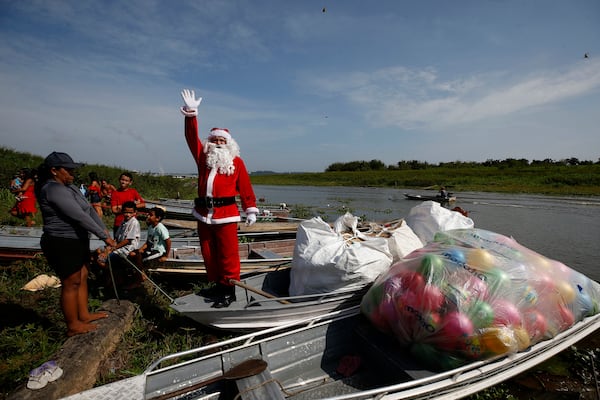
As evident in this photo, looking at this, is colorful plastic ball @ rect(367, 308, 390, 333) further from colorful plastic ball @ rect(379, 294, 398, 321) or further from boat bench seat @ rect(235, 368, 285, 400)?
boat bench seat @ rect(235, 368, 285, 400)

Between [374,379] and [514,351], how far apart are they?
1.28 meters

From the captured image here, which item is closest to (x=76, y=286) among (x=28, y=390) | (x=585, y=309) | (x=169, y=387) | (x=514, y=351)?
(x=28, y=390)

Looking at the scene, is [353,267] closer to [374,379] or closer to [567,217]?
[374,379]

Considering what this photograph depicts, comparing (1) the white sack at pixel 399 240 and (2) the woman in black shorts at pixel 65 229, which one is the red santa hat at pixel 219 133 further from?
Result: (1) the white sack at pixel 399 240

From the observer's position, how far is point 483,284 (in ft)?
8.88

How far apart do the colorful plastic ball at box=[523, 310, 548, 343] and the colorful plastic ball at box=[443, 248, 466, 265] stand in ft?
2.30

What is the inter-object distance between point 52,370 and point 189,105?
2.76 meters

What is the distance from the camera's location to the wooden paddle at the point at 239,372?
92.0 inches

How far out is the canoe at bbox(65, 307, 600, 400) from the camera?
2350 millimetres

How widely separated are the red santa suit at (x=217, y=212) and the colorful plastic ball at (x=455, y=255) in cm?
229

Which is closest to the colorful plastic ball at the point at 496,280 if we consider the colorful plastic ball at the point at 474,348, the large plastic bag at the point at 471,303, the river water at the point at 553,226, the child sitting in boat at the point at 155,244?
the large plastic bag at the point at 471,303

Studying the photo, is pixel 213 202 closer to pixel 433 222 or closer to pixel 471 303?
pixel 471 303

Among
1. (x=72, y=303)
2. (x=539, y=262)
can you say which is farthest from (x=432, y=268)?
(x=72, y=303)

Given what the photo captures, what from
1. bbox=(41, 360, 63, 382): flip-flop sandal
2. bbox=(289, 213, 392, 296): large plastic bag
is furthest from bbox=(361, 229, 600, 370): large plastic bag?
bbox=(41, 360, 63, 382): flip-flop sandal
